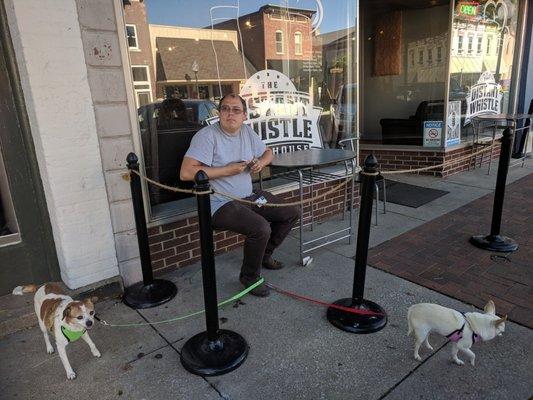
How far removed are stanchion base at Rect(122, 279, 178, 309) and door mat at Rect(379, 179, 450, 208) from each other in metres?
3.42

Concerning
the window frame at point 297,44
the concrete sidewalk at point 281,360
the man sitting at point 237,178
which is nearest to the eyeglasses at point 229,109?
the man sitting at point 237,178

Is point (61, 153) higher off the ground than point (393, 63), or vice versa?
point (393, 63)

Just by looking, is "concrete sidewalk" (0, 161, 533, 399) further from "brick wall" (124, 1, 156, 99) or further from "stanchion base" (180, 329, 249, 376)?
"brick wall" (124, 1, 156, 99)

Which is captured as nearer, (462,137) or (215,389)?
(215,389)

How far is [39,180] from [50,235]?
0.44m

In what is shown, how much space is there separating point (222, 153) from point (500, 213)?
2747mm

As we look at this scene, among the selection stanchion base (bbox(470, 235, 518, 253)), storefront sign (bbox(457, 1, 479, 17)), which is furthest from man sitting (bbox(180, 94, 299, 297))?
storefront sign (bbox(457, 1, 479, 17))

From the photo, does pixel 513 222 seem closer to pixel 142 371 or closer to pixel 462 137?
pixel 462 137

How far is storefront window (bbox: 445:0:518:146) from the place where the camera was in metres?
6.74

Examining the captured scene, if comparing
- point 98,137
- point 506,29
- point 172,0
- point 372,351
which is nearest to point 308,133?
point 172,0

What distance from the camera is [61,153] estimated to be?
285 centimetres

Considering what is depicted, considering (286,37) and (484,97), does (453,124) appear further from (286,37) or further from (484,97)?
(286,37)

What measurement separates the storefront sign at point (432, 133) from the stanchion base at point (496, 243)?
298 cm

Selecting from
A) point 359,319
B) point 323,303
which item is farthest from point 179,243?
point 359,319
